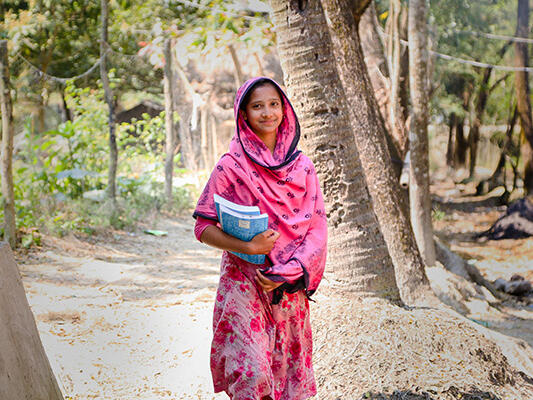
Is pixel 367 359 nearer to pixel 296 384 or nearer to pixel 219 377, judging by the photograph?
pixel 296 384

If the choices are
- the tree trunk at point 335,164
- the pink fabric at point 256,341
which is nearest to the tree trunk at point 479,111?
the tree trunk at point 335,164

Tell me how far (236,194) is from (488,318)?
15.8 feet

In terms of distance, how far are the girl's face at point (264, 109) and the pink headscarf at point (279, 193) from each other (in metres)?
0.03

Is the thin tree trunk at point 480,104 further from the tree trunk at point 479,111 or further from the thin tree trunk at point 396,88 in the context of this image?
the thin tree trunk at point 396,88

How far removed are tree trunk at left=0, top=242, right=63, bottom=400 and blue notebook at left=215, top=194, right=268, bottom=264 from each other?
800 millimetres

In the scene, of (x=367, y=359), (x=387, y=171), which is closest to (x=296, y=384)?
(x=367, y=359)

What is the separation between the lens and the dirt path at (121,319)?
368cm

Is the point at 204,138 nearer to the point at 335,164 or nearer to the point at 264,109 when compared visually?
the point at 335,164

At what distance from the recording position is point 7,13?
41.0ft

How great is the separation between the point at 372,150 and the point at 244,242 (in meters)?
2.54

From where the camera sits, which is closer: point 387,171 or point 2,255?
point 2,255

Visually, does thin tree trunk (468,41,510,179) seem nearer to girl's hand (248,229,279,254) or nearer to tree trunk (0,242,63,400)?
girl's hand (248,229,279,254)

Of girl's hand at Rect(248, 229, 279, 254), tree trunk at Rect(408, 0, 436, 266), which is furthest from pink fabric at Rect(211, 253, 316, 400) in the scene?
tree trunk at Rect(408, 0, 436, 266)

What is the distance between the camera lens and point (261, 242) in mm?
2318
